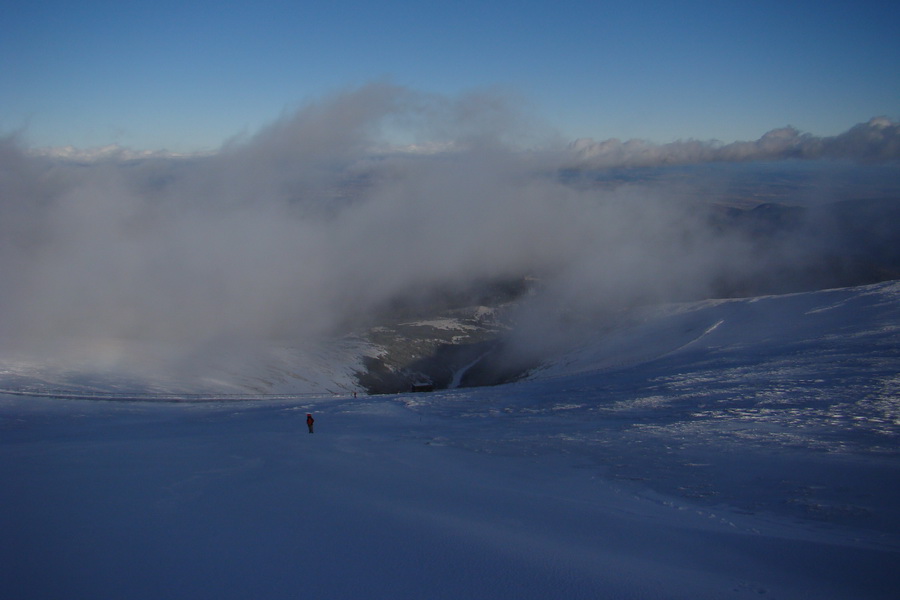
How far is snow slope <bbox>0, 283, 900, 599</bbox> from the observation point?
675 centimetres

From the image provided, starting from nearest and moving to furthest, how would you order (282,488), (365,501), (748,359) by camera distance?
(365,501) < (282,488) < (748,359)

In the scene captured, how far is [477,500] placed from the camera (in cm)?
1035

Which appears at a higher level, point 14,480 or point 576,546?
point 14,480

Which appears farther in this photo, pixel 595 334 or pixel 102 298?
pixel 102 298

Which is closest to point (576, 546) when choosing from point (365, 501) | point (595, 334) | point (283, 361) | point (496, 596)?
point (496, 596)

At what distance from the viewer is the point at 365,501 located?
9.88m

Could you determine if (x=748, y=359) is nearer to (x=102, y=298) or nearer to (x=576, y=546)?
(x=576, y=546)

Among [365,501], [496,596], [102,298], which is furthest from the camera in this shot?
[102,298]

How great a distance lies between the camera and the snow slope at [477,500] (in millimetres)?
6746

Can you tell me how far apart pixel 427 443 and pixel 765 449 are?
10638mm

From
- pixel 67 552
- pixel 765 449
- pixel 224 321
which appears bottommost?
pixel 765 449

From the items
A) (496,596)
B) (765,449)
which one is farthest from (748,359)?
(496,596)

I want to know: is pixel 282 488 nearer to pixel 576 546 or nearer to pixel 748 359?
pixel 576 546

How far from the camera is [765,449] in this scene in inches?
579
